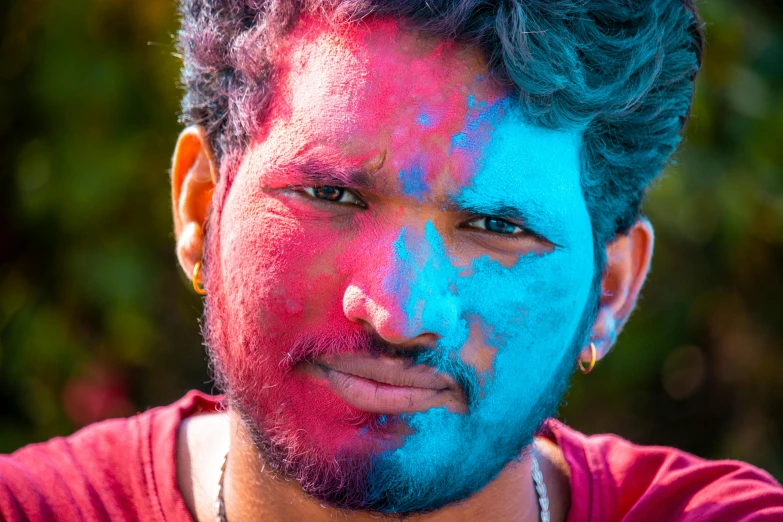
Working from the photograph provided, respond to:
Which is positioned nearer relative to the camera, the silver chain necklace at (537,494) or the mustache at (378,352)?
the mustache at (378,352)

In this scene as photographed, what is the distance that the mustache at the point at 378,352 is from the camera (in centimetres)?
182

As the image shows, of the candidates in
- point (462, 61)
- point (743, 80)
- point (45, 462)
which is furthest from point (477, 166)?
point (743, 80)

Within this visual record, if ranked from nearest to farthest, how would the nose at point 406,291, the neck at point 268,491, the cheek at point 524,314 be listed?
1. the nose at point 406,291
2. the cheek at point 524,314
3. the neck at point 268,491

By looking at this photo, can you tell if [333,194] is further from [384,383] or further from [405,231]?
[384,383]

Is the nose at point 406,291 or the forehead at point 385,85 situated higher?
the forehead at point 385,85

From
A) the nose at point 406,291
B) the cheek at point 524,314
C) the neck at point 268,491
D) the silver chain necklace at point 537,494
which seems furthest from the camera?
the silver chain necklace at point 537,494

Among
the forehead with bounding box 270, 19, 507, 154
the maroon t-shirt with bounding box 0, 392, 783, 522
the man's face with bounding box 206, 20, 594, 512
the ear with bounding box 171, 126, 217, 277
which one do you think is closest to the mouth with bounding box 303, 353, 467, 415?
the man's face with bounding box 206, 20, 594, 512

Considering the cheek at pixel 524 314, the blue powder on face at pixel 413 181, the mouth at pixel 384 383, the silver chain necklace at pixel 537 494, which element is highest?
the blue powder on face at pixel 413 181

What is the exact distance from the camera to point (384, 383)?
1.84m

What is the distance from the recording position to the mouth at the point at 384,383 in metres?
1.83

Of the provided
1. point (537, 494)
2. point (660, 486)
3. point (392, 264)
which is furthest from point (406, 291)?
point (660, 486)

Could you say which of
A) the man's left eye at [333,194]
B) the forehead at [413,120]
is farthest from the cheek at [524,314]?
the man's left eye at [333,194]

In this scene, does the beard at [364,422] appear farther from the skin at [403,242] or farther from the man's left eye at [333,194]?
the man's left eye at [333,194]

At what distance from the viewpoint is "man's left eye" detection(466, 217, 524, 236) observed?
1.93 meters
